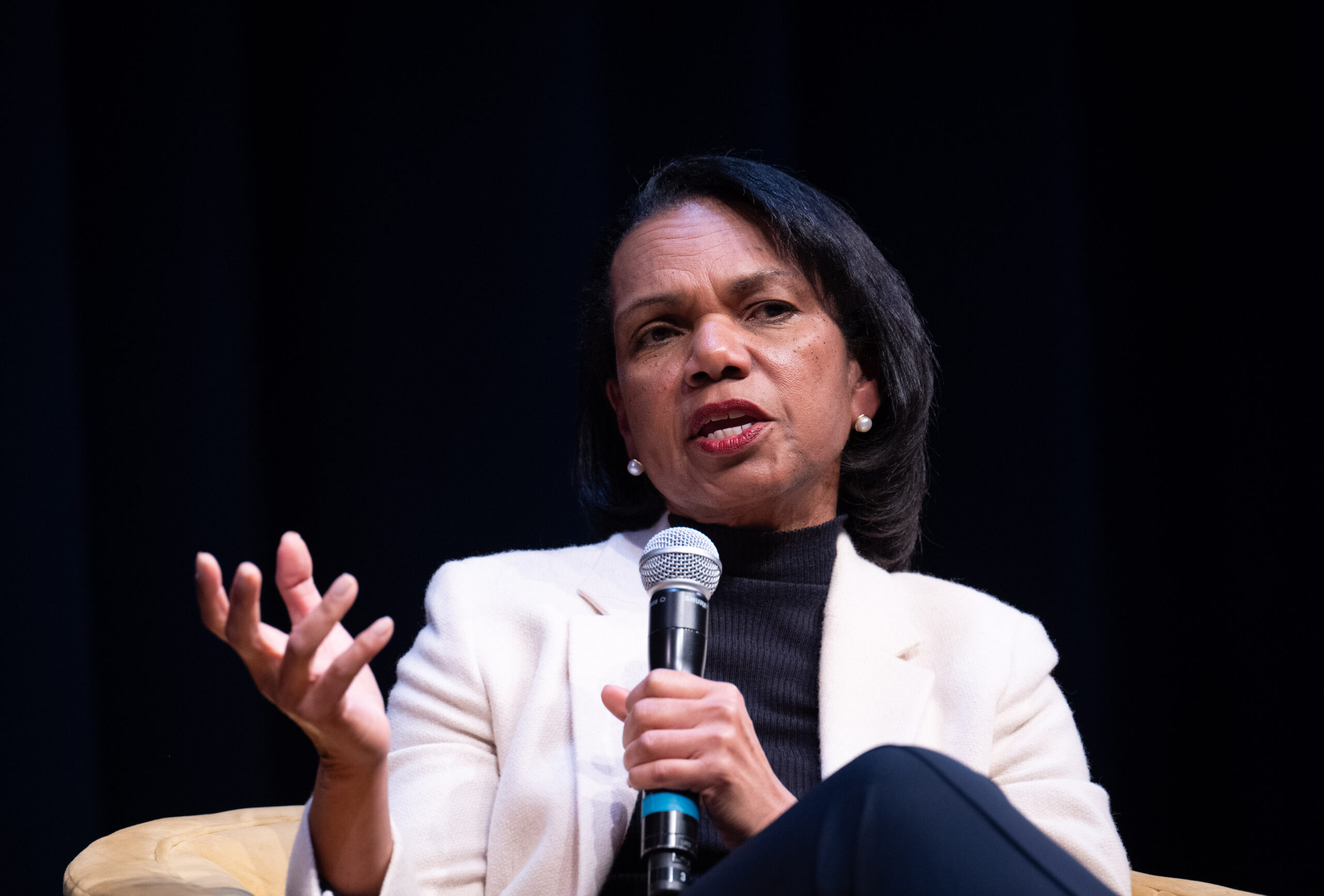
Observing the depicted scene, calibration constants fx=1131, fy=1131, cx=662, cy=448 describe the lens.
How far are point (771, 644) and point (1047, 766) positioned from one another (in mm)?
402

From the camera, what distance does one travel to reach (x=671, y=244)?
5.55ft

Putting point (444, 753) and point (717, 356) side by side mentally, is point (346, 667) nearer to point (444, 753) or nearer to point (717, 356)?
point (444, 753)

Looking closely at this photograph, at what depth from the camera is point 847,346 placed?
175cm

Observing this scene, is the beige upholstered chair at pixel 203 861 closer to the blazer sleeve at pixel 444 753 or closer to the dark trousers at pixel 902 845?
the blazer sleeve at pixel 444 753

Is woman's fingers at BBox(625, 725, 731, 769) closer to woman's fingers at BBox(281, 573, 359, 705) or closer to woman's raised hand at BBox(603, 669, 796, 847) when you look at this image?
woman's raised hand at BBox(603, 669, 796, 847)

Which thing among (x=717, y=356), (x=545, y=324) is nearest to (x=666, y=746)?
(x=717, y=356)

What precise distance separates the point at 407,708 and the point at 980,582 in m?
1.31

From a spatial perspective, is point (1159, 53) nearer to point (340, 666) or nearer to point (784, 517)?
point (784, 517)

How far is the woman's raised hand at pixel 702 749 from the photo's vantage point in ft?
3.42

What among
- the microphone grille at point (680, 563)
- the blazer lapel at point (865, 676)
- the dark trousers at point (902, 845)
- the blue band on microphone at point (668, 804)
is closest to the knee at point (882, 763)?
the dark trousers at point (902, 845)

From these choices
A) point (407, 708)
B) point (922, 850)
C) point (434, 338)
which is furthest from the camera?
point (434, 338)

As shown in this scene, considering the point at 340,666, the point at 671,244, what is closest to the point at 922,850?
the point at 340,666

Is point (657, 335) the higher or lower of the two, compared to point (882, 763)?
higher

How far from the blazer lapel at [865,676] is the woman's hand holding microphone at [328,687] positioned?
594 mm
